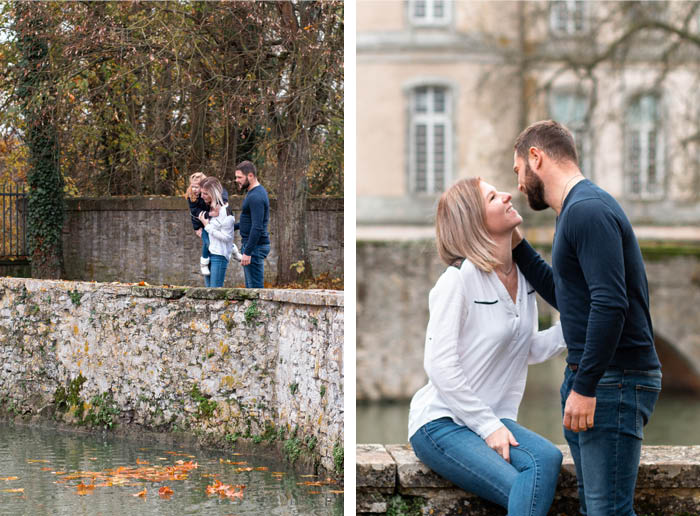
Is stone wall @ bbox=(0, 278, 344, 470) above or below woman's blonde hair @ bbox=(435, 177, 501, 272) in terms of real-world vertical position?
below

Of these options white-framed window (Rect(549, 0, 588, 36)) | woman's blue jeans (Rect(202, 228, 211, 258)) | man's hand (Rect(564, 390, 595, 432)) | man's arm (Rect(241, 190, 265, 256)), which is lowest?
man's hand (Rect(564, 390, 595, 432))

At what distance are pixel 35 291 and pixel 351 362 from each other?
1689 mm

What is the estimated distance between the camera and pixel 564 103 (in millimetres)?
16328

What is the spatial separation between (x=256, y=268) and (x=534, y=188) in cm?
144

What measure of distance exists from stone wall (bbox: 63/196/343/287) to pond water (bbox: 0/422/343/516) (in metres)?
0.74

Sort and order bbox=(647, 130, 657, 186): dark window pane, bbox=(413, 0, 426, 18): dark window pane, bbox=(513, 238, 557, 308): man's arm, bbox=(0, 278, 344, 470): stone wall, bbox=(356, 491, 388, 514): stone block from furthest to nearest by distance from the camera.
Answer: bbox=(413, 0, 426, 18): dark window pane → bbox=(647, 130, 657, 186): dark window pane → bbox=(0, 278, 344, 470): stone wall → bbox=(356, 491, 388, 514): stone block → bbox=(513, 238, 557, 308): man's arm

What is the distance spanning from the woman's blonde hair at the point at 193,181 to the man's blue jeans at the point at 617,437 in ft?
6.01

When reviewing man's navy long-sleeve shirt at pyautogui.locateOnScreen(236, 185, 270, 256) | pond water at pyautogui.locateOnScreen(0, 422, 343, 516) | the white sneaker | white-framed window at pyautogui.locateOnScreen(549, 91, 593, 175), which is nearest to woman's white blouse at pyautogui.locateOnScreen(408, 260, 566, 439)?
pond water at pyautogui.locateOnScreen(0, 422, 343, 516)

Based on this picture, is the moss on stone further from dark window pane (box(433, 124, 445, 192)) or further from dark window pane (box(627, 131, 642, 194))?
dark window pane (box(433, 124, 445, 192))

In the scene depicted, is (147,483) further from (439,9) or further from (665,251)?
(439,9)

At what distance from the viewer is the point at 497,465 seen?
106 inches

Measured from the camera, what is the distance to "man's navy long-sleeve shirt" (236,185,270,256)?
365 centimetres

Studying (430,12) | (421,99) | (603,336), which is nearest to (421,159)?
(421,99)

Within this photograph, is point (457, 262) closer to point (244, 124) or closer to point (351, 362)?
point (351, 362)
